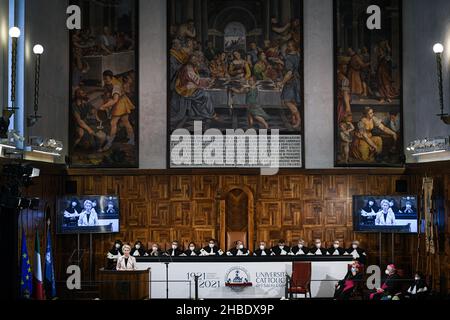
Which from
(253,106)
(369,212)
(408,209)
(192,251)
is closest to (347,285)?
(369,212)

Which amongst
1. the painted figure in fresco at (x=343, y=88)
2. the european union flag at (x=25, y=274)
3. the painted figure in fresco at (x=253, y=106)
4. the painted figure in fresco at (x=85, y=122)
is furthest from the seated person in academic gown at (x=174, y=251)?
the painted figure in fresco at (x=343, y=88)

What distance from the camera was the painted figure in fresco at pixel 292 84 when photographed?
21.2m

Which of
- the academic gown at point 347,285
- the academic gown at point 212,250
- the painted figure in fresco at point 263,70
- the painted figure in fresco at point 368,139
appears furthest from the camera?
the painted figure in fresco at point 263,70

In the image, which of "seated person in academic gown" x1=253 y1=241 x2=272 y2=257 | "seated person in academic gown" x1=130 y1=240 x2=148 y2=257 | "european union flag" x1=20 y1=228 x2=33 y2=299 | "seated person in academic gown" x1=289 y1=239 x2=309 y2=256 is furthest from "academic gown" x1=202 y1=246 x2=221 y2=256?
"european union flag" x1=20 y1=228 x2=33 y2=299

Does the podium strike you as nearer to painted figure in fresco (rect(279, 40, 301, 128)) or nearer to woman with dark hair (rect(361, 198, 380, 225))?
woman with dark hair (rect(361, 198, 380, 225))

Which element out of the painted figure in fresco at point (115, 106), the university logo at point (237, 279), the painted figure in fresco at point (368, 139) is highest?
the painted figure in fresco at point (115, 106)

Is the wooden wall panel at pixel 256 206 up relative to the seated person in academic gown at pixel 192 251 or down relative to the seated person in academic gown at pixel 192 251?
up

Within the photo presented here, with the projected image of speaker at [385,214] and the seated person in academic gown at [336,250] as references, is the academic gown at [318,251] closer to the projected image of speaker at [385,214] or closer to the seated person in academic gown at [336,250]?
the seated person in academic gown at [336,250]

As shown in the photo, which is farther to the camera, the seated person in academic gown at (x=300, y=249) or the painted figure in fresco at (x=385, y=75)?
the painted figure in fresco at (x=385, y=75)

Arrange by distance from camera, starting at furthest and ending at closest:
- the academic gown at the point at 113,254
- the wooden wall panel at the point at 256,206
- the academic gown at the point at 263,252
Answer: the wooden wall panel at the point at 256,206, the academic gown at the point at 263,252, the academic gown at the point at 113,254

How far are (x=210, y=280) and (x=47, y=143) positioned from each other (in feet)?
18.6

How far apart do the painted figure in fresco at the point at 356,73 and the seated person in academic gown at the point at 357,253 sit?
501 cm

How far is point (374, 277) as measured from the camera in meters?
19.6
